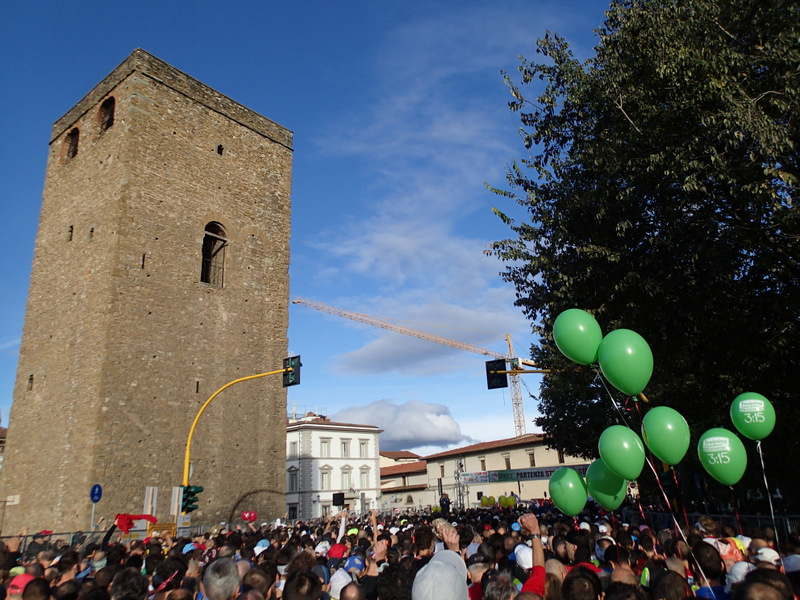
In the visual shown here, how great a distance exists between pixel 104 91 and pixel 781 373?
2379 centimetres

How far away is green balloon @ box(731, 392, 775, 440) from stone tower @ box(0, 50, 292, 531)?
1625 centimetres

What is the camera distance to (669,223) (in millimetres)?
10570

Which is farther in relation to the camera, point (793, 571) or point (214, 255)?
point (214, 255)

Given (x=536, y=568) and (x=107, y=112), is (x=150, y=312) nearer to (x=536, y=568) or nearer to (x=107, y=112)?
(x=107, y=112)

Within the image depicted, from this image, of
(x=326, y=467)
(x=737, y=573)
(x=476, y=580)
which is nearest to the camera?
(x=737, y=573)

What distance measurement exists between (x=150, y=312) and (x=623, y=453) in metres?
16.7

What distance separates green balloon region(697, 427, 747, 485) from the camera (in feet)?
22.5

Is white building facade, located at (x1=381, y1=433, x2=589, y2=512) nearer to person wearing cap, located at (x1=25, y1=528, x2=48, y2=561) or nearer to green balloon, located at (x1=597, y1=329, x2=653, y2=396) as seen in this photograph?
person wearing cap, located at (x1=25, y1=528, x2=48, y2=561)

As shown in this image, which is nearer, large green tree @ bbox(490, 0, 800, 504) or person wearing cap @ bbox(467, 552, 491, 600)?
person wearing cap @ bbox(467, 552, 491, 600)

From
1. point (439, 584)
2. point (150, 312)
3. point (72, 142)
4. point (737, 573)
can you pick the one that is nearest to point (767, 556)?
point (737, 573)

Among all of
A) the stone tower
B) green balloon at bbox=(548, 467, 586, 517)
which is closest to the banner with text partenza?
the stone tower

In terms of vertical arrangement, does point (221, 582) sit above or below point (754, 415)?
below

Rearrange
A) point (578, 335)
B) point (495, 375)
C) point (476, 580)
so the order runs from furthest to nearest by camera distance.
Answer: point (495, 375) < point (578, 335) < point (476, 580)

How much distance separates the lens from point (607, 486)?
25.6 ft
